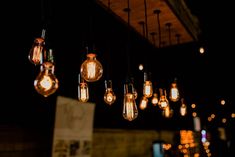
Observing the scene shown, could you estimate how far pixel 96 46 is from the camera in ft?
24.5

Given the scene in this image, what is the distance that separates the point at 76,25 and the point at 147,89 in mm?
2280

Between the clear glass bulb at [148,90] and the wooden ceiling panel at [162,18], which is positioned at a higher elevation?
the wooden ceiling panel at [162,18]

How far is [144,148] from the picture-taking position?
42.8 ft

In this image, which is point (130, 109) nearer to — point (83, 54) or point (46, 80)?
point (46, 80)

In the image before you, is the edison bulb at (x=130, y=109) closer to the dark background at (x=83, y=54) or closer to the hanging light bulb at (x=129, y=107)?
the hanging light bulb at (x=129, y=107)

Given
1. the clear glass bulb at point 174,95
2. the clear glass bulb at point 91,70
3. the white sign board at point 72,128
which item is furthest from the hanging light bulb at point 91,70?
the white sign board at point 72,128

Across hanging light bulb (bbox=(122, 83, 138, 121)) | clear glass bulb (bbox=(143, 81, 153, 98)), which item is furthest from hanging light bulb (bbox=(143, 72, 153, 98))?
hanging light bulb (bbox=(122, 83, 138, 121))

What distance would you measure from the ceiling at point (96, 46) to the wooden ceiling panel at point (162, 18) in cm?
2

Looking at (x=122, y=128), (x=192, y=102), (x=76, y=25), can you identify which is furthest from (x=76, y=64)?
(x=192, y=102)

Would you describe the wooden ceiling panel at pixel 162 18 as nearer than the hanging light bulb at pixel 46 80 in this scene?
No

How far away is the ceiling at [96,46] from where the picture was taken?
202 inches

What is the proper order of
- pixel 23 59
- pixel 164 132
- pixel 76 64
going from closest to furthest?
pixel 23 59, pixel 76 64, pixel 164 132

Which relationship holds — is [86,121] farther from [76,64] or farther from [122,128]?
[122,128]

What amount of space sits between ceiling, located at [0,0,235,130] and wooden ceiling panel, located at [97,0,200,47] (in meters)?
0.02
